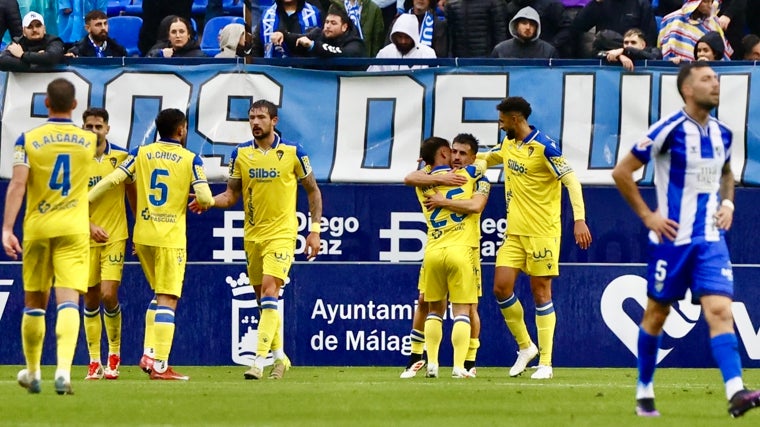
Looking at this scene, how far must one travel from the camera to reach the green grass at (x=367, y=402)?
925 cm

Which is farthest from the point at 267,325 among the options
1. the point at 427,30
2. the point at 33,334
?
the point at 427,30

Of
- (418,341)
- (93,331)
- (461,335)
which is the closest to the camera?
(461,335)

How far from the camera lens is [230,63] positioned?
1558 cm

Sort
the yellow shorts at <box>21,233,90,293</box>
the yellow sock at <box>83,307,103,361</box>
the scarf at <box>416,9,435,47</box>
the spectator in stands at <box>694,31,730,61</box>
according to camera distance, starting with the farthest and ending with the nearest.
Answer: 1. the scarf at <box>416,9,435,47</box>
2. the spectator in stands at <box>694,31,730,61</box>
3. the yellow sock at <box>83,307,103,361</box>
4. the yellow shorts at <box>21,233,90,293</box>

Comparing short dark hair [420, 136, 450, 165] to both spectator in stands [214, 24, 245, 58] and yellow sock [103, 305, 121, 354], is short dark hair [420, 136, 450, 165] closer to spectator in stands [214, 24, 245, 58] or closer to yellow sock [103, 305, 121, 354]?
yellow sock [103, 305, 121, 354]

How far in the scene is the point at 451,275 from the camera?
13.2 m

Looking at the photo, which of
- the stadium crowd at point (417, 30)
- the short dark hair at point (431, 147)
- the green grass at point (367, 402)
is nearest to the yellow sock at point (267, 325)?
the green grass at point (367, 402)

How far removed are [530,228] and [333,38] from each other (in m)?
3.69

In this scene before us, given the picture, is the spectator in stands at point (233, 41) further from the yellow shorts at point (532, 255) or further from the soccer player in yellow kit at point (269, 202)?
the yellow shorts at point (532, 255)

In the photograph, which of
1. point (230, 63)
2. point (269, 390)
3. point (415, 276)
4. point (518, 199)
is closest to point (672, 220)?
point (269, 390)

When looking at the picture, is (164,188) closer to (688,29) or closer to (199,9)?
(688,29)

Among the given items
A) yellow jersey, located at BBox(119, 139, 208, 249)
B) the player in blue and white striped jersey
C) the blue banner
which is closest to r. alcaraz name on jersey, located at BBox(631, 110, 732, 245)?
the player in blue and white striped jersey

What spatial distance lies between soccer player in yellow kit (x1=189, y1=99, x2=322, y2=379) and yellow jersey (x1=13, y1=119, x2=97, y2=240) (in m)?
2.64

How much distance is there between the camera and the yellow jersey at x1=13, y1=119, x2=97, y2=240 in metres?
10.6
